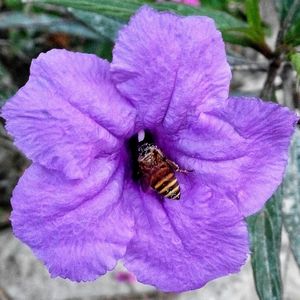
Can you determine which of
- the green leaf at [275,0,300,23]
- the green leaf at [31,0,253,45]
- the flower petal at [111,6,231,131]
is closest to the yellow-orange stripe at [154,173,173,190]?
the flower petal at [111,6,231,131]

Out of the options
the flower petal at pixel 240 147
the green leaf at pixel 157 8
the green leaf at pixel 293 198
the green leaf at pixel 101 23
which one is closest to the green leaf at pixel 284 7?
the green leaf at pixel 157 8

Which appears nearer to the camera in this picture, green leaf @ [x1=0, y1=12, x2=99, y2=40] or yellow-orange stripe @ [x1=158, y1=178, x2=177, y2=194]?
yellow-orange stripe @ [x1=158, y1=178, x2=177, y2=194]

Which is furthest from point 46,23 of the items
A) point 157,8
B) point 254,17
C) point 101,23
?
point 254,17

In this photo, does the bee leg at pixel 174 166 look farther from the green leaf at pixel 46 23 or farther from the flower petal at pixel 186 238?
the green leaf at pixel 46 23

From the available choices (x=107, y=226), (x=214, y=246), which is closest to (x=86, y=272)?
(x=107, y=226)

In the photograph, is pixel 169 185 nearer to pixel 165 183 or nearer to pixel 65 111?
pixel 165 183

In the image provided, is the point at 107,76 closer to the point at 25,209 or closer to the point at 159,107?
the point at 159,107

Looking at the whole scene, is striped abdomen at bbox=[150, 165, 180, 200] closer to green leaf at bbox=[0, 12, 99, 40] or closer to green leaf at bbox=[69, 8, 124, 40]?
green leaf at bbox=[69, 8, 124, 40]
